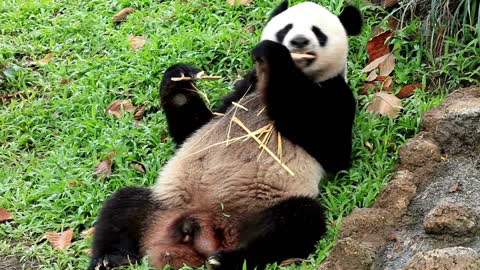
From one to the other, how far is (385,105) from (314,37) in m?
0.84

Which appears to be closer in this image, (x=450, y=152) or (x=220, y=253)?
(x=220, y=253)

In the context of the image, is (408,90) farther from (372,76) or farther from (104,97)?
(104,97)

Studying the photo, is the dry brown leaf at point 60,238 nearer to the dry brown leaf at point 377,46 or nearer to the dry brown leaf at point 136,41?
the dry brown leaf at point 136,41

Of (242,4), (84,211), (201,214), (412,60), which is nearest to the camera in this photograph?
(201,214)

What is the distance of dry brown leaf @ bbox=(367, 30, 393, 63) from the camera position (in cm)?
576

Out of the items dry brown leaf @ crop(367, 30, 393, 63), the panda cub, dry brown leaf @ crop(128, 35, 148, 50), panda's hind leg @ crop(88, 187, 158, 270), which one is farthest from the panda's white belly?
dry brown leaf @ crop(128, 35, 148, 50)

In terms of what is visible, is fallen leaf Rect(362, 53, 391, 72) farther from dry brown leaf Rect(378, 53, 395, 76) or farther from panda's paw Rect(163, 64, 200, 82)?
panda's paw Rect(163, 64, 200, 82)

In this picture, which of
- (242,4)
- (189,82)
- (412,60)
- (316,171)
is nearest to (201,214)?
(316,171)

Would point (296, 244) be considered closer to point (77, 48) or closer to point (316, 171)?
point (316, 171)

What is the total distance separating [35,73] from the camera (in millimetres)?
6598

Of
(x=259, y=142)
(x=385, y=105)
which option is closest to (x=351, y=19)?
(x=385, y=105)

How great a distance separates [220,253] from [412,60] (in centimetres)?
236

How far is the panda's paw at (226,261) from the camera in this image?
4.00 m

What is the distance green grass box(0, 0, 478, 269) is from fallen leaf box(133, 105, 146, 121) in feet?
0.18
